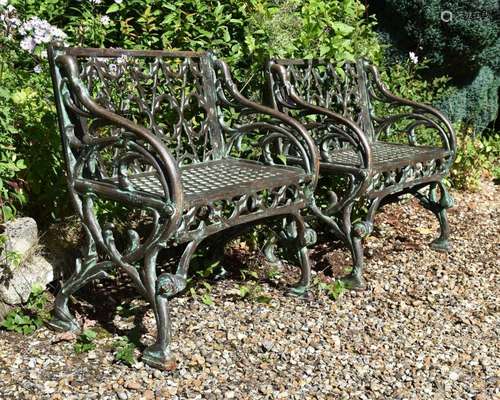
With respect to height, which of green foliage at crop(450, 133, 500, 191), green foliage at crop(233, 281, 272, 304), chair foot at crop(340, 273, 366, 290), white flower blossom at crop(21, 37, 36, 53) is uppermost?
white flower blossom at crop(21, 37, 36, 53)

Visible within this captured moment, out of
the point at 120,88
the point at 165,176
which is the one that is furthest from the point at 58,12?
the point at 165,176

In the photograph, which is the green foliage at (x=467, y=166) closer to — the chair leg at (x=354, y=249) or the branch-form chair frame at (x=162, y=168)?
the chair leg at (x=354, y=249)

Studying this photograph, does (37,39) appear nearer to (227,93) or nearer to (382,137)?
(227,93)

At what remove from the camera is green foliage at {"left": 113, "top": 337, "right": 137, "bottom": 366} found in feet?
10.2

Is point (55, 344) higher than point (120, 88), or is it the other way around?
point (120, 88)

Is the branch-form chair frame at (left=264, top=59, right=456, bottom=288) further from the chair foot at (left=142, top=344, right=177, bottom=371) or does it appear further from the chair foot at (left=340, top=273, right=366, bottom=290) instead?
the chair foot at (left=142, top=344, right=177, bottom=371)

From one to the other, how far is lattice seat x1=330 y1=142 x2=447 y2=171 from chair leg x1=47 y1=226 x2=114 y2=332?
1.58 metres

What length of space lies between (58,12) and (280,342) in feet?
7.99

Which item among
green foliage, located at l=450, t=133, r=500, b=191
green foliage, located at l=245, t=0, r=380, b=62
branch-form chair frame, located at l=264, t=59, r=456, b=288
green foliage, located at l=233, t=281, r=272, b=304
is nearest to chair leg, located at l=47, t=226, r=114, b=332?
green foliage, located at l=233, t=281, r=272, b=304

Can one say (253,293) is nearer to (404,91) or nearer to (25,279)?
(25,279)

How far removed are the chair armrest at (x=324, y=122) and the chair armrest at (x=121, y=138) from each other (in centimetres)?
124

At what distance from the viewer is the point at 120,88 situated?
357 cm

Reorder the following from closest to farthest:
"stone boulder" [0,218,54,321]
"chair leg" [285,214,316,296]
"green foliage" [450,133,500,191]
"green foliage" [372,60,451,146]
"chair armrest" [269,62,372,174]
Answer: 1. "stone boulder" [0,218,54,321]
2. "chair leg" [285,214,316,296]
3. "chair armrest" [269,62,372,174]
4. "green foliage" [372,60,451,146]
5. "green foliage" [450,133,500,191]

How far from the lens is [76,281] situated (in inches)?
132
